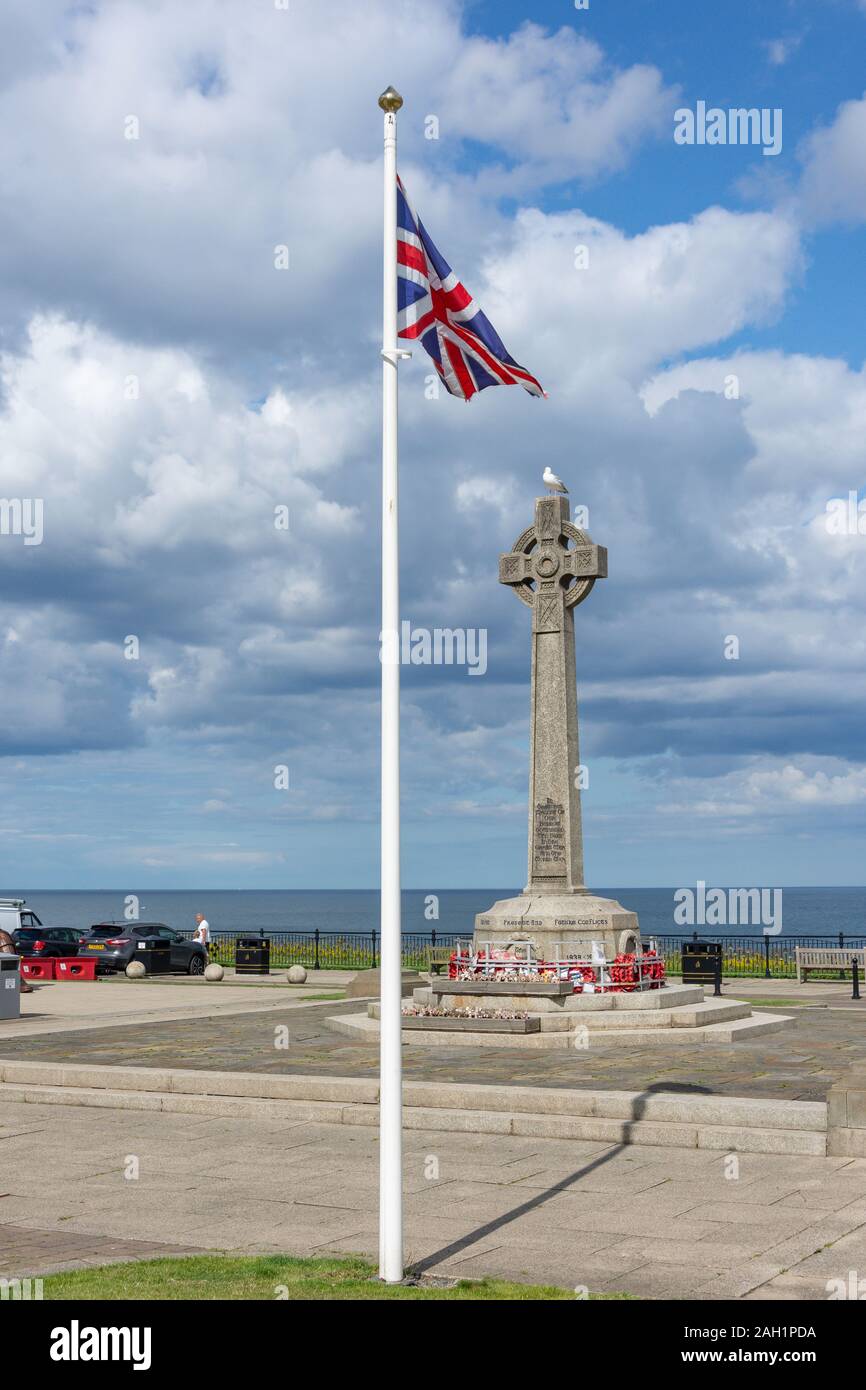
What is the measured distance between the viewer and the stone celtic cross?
21.5 m

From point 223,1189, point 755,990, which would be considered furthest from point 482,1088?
point 755,990

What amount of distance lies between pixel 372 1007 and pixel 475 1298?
13168 millimetres

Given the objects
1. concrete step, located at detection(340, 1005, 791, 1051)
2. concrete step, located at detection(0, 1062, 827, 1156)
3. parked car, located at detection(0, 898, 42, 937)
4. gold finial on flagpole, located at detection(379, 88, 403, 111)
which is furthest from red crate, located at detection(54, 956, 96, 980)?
gold finial on flagpole, located at detection(379, 88, 403, 111)

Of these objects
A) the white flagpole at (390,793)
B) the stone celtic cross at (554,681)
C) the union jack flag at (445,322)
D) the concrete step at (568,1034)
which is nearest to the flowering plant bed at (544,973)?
the concrete step at (568,1034)

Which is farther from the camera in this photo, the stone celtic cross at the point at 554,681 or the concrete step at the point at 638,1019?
the stone celtic cross at the point at 554,681

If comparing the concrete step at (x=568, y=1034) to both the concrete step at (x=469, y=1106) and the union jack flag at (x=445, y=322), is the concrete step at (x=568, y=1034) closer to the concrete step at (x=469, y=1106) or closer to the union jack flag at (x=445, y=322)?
the concrete step at (x=469, y=1106)

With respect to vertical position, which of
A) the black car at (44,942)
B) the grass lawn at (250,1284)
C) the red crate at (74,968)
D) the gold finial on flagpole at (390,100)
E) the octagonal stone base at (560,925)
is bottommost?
the red crate at (74,968)

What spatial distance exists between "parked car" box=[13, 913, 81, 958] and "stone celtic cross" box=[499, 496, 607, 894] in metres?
19.0

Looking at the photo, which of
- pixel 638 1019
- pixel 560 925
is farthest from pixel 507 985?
pixel 638 1019

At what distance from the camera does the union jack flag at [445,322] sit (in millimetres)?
8648

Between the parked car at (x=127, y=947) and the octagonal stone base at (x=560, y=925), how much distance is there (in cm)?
1804
